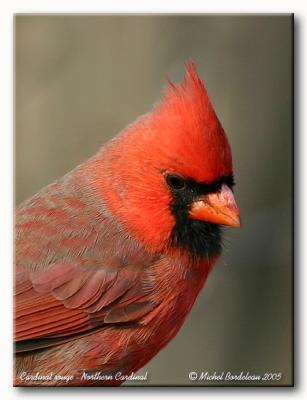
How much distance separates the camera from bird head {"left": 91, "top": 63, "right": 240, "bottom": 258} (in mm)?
2627

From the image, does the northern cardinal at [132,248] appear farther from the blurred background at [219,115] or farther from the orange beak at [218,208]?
the blurred background at [219,115]

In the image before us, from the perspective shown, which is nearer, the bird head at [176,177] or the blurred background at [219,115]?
the bird head at [176,177]

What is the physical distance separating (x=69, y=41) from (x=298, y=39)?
2.98 feet

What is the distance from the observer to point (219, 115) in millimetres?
2975

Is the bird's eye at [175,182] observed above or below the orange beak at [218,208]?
above

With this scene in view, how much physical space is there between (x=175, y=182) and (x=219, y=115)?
443 millimetres

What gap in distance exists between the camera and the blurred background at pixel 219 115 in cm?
299

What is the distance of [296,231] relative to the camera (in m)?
3.02

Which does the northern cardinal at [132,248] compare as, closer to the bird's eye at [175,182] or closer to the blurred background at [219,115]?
the bird's eye at [175,182]

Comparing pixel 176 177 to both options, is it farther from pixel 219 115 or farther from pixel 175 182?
pixel 219 115

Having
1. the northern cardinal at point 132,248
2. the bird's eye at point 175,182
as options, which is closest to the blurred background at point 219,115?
the northern cardinal at point 132,248

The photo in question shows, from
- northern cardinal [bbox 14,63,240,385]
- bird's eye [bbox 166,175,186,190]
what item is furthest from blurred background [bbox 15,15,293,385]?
bird's eye [bbox 166,175,186,190]

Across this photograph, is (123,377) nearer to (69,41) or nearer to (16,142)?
(16,142)
